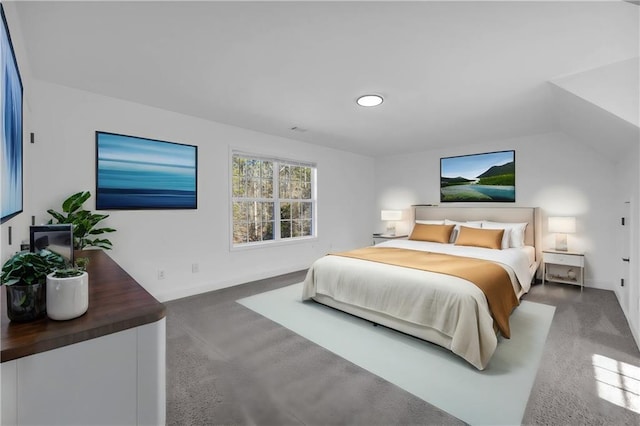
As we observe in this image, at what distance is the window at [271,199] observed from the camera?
4465 millimetres

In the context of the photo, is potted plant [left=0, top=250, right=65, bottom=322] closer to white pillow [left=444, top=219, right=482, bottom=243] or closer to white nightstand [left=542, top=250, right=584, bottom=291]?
white pillow [left=444, top=219, right=482, bottom=243]

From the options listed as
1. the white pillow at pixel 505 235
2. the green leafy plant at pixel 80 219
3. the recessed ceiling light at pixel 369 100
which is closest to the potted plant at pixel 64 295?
the green leafy plant at pixel 80 219

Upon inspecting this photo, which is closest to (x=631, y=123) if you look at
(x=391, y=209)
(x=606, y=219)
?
(x=606, y=219)

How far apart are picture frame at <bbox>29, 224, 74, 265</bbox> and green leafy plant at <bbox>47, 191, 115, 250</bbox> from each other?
1400 millimetres

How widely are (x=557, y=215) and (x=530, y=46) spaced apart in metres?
3.38

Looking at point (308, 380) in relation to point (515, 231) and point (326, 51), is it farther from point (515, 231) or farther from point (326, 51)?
point (515, 231)

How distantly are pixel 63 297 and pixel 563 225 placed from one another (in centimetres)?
536

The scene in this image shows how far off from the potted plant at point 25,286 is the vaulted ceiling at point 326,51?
5.28 ft

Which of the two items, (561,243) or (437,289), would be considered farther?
(561,243)

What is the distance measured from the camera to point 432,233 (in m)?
4.86

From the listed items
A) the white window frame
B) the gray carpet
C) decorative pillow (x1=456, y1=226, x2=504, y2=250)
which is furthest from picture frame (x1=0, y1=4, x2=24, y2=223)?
decorative pillow (x1=456, y1=226, x2=504, y2=250)

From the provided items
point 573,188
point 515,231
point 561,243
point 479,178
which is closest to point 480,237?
point 515,231

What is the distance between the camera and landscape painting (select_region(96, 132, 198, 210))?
3121 millimetres

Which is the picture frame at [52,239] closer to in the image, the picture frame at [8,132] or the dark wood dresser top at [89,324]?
the picture frame at [8,132]
